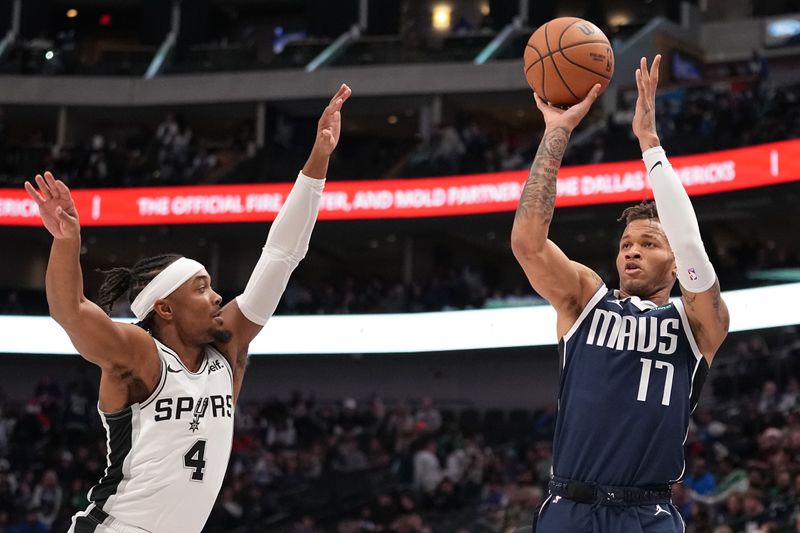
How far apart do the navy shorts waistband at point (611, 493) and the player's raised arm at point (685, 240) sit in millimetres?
571

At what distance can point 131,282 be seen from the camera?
169 inches

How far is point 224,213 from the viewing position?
2189 cm

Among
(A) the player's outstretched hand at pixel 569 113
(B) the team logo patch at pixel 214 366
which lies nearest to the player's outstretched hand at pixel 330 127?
(A) the player's outstretched hand at pixel 569 113

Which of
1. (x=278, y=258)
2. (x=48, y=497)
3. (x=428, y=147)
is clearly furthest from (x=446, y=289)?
(x=278, y=258)

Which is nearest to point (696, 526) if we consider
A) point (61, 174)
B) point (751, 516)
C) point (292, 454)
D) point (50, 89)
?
point (751, 516)

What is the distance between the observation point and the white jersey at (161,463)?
3928 millimetres

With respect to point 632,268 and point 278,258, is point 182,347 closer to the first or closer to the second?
point 278,258

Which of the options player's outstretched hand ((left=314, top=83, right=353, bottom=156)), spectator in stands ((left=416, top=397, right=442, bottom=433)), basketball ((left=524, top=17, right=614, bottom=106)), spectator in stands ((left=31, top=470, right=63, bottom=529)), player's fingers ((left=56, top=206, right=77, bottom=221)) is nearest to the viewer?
player's fingers ((left=56, top=206, right=77, bottom=221))

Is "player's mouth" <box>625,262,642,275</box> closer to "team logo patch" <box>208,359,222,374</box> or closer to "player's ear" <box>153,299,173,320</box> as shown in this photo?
"team logo patch" <box>208,359,222,374</box>

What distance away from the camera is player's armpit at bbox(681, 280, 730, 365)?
4.09 metres

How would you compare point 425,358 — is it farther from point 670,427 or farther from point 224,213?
point 670,427

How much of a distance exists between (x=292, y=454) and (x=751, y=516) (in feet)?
26.2

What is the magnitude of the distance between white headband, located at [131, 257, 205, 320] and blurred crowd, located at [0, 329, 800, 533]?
7863 millimetres

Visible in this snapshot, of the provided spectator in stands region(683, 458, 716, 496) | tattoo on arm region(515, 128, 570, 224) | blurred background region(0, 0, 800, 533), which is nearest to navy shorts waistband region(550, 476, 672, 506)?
tattoo on arm region(515, 128, 570, 224)
